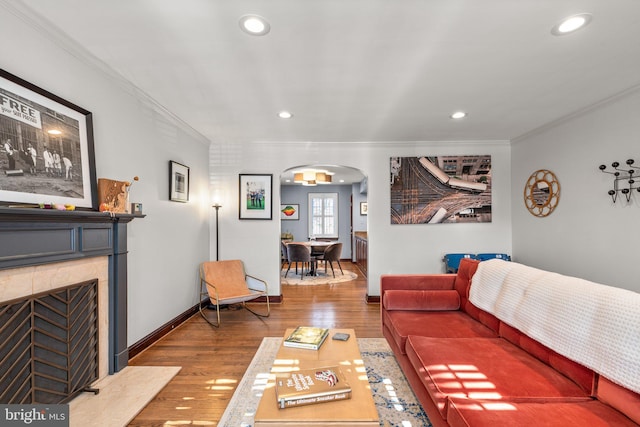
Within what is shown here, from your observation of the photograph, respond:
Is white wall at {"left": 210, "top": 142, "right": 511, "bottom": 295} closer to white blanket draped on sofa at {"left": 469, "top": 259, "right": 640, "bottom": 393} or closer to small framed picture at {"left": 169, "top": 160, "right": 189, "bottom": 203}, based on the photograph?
small framed picture at {"left": 169, "top": 160, "right": 189, "bottom": 203}

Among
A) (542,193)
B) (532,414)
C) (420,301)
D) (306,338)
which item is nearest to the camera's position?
(532,414)

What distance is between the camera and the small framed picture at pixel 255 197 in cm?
459

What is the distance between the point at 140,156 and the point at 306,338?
7.55 feet

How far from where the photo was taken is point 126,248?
8.27 ft

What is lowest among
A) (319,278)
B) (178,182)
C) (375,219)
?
(319,278)

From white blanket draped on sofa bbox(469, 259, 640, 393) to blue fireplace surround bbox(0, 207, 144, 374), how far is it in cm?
295

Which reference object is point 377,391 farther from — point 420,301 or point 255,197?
point 255,197

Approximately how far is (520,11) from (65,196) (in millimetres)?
3053

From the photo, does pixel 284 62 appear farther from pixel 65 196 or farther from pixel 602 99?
pixel 602 99

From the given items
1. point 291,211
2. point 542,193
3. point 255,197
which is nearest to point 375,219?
point 255,197

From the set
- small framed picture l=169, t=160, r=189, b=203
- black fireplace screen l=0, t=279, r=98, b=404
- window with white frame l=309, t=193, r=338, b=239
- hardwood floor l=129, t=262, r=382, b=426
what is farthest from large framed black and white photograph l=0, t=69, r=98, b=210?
window with white frame l=309, t=193, r=338, b=239

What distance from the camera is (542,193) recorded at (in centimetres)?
390

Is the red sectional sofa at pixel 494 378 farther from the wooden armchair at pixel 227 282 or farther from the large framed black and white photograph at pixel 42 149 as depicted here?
the large framed black and white photograph at pixel 42 149

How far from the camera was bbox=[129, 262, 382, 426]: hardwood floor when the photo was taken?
205 cm
